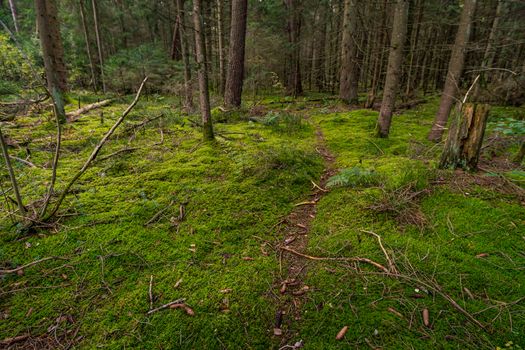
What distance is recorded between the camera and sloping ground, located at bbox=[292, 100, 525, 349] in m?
1.84

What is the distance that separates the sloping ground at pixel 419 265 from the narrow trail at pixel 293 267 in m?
0.08

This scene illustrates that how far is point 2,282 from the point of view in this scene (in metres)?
2.21

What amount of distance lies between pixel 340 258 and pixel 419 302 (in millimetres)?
708

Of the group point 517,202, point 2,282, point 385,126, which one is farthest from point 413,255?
point 385,126

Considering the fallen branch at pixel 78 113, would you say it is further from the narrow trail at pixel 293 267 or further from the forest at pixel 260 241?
the narrow trail at pixel 293 267

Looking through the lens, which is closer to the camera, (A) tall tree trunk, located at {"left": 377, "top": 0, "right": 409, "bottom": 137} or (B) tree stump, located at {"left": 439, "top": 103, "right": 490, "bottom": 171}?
(B) tree stump, located at {"left": 439, "top": 103, "right": 490, "bottom": 171}

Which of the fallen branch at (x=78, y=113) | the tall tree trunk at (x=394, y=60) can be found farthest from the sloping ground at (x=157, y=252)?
the fallen branch at (x=78, y=113)

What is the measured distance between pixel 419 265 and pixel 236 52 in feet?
25.9

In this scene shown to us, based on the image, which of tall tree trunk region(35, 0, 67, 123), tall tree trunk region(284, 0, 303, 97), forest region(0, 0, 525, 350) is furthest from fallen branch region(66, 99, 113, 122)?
tall tree trunk region(284, 0, 303, 97)

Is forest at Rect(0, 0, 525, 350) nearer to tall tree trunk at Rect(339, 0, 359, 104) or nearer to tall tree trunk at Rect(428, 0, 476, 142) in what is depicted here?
tall tree trunk at Rect(428, 0, 476, 142)

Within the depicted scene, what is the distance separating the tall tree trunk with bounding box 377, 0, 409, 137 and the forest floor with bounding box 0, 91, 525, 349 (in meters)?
2.06

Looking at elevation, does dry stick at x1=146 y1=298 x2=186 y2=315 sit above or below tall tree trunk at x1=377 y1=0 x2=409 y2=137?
below

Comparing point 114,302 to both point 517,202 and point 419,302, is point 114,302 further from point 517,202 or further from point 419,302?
point 517,202

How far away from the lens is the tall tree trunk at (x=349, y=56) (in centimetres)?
953
